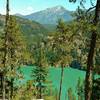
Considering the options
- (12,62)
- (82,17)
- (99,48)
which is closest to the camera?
(82,17)

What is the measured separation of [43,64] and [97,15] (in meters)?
54.8

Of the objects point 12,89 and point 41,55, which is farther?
point 41,55

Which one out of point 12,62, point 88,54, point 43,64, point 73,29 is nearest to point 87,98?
point 88,54

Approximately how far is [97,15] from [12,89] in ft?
137

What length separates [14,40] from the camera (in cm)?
5300

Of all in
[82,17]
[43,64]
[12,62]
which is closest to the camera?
[82,17]

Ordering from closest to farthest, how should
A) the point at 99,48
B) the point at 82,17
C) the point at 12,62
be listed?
the point at 82,17 < the point at 99,48 < the point at 12,62

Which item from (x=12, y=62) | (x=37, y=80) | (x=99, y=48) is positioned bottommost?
(x=37, y=80)

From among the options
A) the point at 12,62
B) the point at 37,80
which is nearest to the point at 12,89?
the point at 12,62

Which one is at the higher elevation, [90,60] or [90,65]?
[90,60]

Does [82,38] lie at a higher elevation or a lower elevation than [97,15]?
lower

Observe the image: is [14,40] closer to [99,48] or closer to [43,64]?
[43,64]

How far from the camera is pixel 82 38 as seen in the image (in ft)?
46.4

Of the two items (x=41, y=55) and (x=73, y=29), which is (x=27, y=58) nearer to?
(x=41, y=55)
